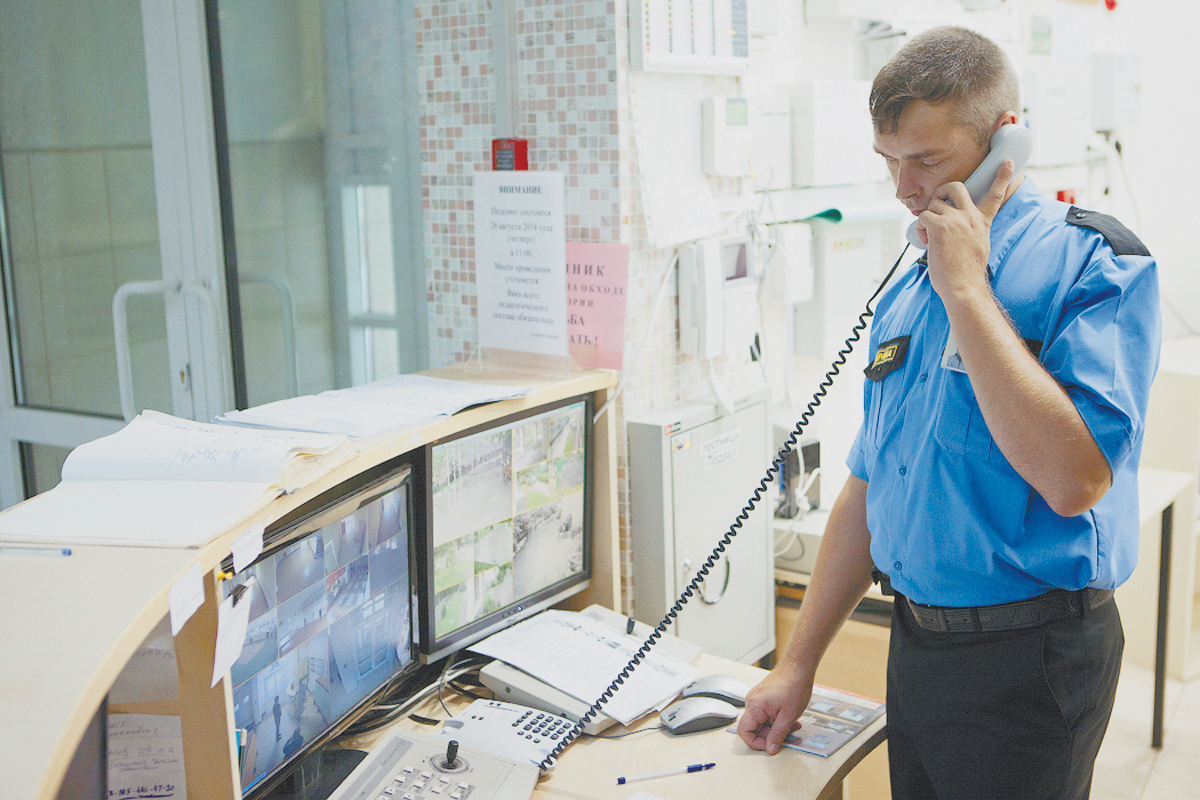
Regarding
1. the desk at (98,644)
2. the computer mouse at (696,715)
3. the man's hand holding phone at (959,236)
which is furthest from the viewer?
the computer mouse at (696,715)

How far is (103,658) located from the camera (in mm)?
829

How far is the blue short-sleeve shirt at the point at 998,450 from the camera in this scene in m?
1.26

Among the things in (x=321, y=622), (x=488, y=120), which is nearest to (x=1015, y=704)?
(x=321, y=622)

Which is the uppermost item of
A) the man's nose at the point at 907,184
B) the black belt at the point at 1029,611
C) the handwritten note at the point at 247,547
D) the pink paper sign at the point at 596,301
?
the man's nose at the point at 907,184

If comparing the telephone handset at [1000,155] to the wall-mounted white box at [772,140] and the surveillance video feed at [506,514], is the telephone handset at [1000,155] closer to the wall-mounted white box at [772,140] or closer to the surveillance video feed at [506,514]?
the surveillance video feed at [506,514]

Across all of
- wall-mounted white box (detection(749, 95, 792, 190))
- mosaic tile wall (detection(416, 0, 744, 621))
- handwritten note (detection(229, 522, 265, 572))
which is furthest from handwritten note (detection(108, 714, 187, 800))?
wall-mounted white box (detection(749, 95, 792, 190))

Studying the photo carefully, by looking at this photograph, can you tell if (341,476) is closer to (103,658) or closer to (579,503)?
(103,658)

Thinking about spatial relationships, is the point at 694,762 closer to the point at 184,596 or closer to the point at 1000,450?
the point at 1000,450

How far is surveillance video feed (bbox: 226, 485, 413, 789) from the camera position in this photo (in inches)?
52.3

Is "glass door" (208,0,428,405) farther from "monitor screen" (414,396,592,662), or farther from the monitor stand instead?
the monitor stand

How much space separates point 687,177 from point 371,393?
83 centimetres

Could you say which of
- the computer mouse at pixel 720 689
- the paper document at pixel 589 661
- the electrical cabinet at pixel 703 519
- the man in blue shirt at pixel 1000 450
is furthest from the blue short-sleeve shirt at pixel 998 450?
the electrical cabinet at pixel 703 519

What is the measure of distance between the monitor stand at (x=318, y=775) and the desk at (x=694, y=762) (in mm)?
49

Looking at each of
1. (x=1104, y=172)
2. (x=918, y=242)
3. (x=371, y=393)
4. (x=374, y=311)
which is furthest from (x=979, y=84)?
(x=1104, y=172)
